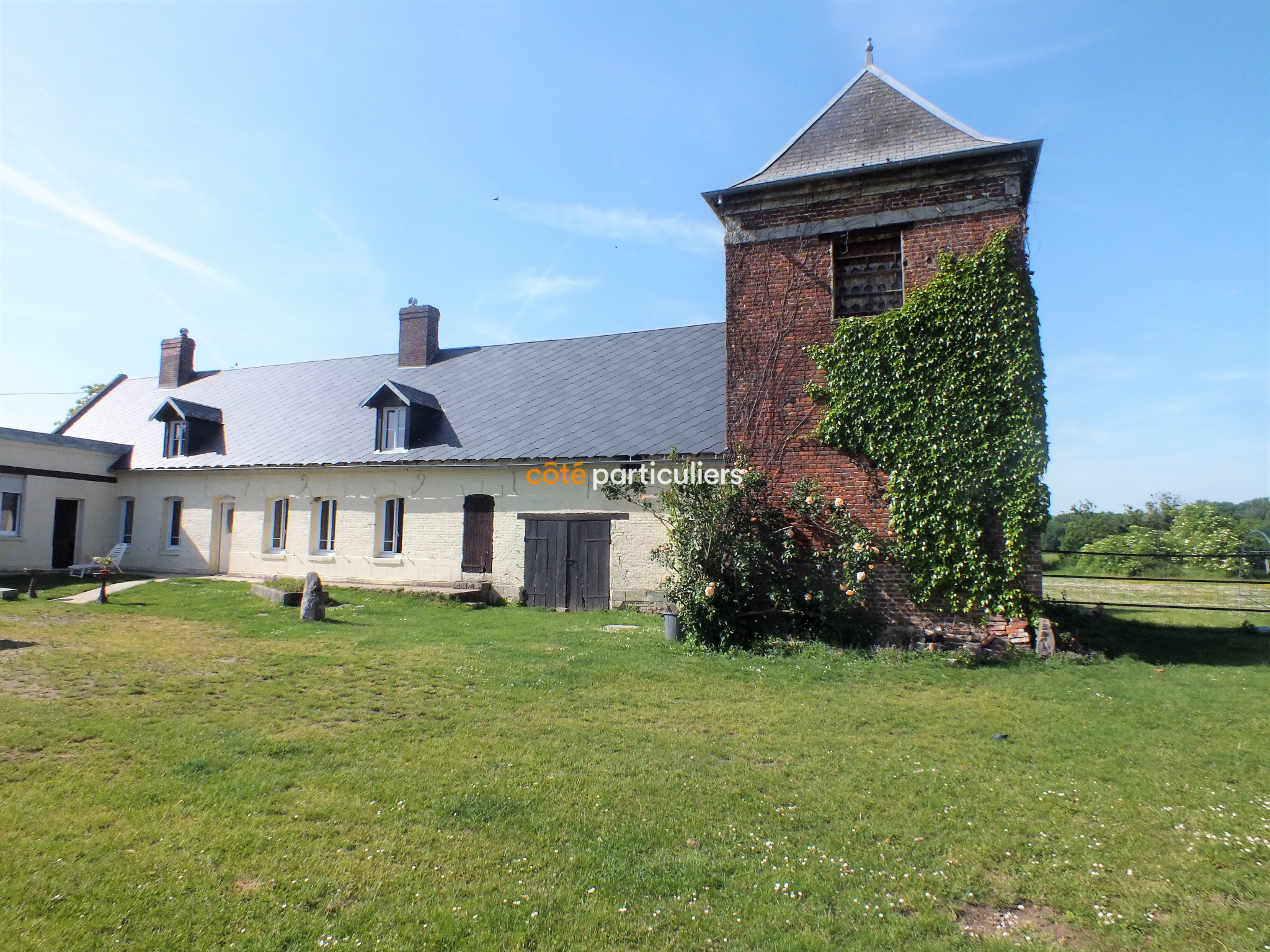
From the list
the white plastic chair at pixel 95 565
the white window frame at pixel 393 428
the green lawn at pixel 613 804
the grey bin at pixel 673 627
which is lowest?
the green lawn at pixel 613 804

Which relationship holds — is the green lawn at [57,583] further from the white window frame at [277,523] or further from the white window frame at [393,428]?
the white window frame at [393,428]

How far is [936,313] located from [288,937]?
33.8 feet

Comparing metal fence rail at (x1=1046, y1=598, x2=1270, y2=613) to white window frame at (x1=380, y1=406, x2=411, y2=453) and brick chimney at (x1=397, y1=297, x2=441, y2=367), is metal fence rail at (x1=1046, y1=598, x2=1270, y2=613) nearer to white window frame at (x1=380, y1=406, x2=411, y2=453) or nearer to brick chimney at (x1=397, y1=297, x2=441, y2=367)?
white window frame at (x1=380, y1=406, x2=411, y2=453)

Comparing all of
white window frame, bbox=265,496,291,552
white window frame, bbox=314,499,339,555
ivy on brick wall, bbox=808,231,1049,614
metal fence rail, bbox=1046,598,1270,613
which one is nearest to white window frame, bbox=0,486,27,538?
white window frame, bbox=265,496,291,552

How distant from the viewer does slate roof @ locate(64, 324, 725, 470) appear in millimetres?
15523

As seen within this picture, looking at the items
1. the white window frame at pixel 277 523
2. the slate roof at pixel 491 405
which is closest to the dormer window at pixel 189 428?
the slate roof at pixel 491 405

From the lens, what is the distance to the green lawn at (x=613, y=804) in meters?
3.44

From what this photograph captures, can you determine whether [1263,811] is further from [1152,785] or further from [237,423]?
[237,423]

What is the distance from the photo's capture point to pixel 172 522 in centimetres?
2066

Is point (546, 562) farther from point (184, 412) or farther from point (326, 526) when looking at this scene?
point (184, 412)

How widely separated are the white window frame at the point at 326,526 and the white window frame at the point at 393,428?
1896mm

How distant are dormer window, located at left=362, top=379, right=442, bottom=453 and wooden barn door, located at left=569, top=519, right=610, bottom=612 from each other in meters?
4.89

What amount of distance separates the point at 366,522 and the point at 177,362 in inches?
476

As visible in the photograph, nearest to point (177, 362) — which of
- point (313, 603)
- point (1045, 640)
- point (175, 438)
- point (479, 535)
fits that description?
point (175, 438)
